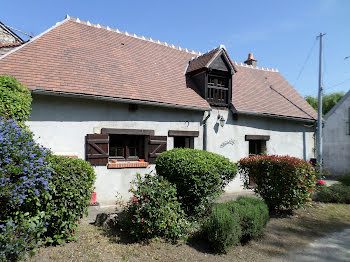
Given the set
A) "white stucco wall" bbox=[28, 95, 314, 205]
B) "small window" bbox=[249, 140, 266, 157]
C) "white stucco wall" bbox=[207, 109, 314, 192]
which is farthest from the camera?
"small window" bbox=[249, 140, 266, 157]

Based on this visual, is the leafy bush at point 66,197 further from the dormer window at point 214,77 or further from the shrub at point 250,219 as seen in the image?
the dormer window at point 214,77

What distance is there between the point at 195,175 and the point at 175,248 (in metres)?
1.43

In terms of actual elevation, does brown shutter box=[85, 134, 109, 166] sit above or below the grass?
above

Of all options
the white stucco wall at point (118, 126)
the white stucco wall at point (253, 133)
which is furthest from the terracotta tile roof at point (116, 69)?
the white stucco wall at point (253, 133)

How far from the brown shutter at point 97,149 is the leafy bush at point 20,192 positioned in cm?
362

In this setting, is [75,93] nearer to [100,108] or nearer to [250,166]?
[100,108]

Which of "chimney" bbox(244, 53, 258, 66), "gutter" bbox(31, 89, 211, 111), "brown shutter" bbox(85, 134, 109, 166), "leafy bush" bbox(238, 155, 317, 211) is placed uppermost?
"chimney" bbox(244, 53, 258, 66)

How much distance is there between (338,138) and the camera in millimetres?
17875

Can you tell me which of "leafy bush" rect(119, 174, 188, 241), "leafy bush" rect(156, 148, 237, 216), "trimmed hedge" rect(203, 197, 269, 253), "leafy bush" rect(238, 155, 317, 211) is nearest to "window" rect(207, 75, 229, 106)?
"leafy bush" rect(238, 155, 317, 211)

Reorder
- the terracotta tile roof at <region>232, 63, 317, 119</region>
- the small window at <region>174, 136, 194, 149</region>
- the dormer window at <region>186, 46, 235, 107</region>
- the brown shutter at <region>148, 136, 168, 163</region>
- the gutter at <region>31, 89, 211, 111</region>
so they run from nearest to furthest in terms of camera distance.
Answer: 1. the gutter at <region>31, 89, 211, 111</region>
2. the brown shutter at <region>148, 136, 168, 163</region>
3. the small window at <region>174, 136, 194, 149</region>
4. the dormer window at <region>186, 46, 235, 107</region>
5. the terracotta tile roof at <region>232, 63, 317, 119</region>

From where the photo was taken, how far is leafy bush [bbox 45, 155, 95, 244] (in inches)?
146

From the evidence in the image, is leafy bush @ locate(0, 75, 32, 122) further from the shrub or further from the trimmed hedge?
the shrub

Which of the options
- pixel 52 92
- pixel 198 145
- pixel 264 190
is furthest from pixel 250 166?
pixel 52 92

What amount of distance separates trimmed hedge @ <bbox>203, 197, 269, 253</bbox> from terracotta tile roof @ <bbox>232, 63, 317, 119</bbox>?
6.19 m
